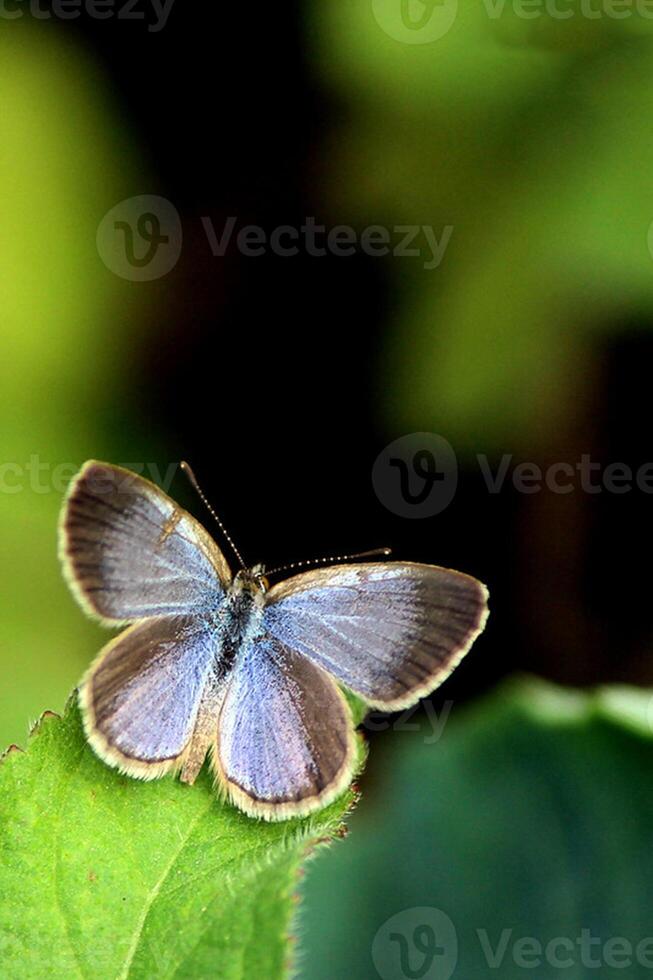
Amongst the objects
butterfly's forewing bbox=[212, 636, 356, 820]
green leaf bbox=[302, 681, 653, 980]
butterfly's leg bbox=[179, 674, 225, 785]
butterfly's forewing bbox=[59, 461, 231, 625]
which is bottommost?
green leaf bbox=[302, 681, 653, 980]

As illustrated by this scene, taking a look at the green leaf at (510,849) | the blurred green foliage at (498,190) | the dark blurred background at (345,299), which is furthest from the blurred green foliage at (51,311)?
the green leaf at (510,849)

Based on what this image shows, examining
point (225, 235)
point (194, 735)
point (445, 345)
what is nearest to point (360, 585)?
point (194, 735)

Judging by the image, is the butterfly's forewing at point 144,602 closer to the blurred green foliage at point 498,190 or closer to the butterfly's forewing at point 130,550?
the butterfly's forewing at point 130,550

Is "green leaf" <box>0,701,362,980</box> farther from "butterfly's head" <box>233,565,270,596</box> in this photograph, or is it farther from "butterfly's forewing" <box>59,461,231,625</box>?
"butterfly's head" <box>233,565,270,596</box>

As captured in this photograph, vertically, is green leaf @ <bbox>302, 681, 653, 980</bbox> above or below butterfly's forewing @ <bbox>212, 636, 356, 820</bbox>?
below

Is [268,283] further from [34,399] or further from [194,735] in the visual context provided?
[194,735]

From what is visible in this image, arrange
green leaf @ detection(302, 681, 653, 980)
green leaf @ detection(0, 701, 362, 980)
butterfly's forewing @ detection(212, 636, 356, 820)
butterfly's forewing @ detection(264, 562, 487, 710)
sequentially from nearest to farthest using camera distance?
green leaf @ detection(0, 701, 362, 980), butterfly's forewing @ detection(212, 636, 356, 820), butterfly's forewing @ detection(264, 562, 487, 710), green leaf @ detection(302, 681, 653, 980)

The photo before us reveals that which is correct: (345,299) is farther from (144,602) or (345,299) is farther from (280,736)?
(280,736)

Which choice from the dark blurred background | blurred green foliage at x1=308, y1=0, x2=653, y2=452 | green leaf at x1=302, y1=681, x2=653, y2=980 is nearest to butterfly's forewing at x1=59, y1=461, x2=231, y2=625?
green leaf at x1=302, y1=681, x2=653, y2=980
